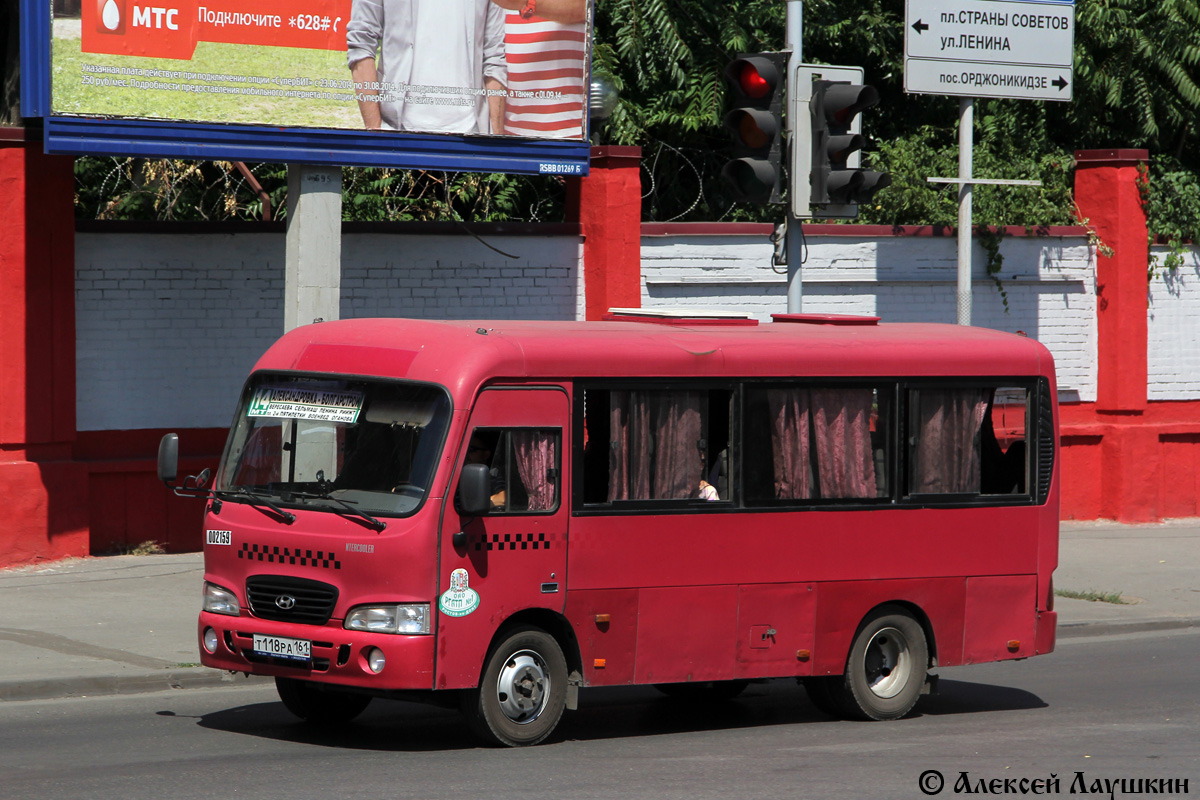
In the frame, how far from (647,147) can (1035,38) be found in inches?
301

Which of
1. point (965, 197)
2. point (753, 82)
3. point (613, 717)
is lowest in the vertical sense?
point (613, 717)

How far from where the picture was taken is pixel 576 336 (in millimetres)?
9734

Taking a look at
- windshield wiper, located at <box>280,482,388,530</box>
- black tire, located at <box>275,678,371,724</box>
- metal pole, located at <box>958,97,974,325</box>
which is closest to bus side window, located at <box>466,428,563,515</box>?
windshield wiper, located at <box>280,482,388,530</box>

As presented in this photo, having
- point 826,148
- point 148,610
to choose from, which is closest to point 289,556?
point 148,610

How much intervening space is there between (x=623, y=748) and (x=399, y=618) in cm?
162

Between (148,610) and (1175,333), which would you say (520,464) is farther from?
(1175,333)

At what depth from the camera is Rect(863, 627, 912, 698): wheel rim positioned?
10.8 meters

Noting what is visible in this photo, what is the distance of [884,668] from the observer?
1091 centimetres

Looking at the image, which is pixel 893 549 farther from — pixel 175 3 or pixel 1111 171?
pixel 1111 171

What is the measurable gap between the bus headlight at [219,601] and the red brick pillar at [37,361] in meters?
6.37

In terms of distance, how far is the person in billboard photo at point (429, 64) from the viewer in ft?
49.9

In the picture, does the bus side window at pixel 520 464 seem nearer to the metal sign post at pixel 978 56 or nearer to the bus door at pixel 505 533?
the bus door at pixel 505 533

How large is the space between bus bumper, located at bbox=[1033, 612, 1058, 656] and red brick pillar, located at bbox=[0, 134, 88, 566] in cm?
888

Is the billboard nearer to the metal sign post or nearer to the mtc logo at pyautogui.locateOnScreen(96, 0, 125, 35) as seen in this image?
the mtc logo at pyautogui.locateOnScreen(96, 0, 125, 35)
